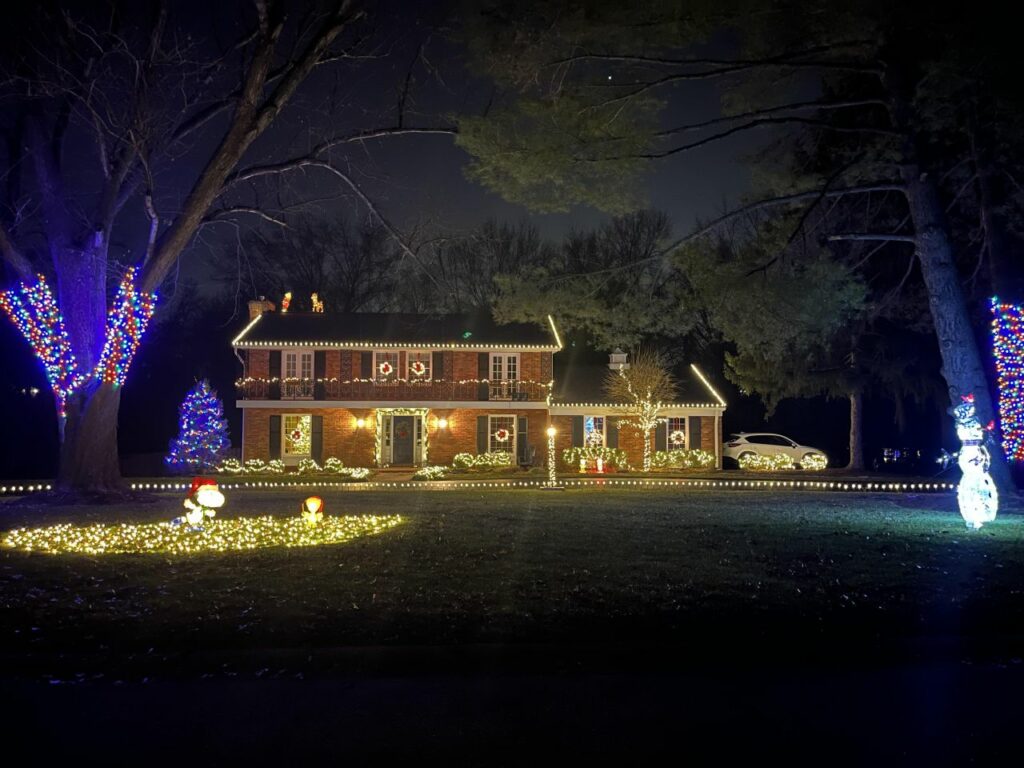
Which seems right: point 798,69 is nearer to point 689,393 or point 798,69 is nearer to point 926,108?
point 926,108

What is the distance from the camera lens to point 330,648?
5996 mm

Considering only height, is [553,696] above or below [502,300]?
below

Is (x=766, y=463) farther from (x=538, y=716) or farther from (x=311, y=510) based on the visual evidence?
(x=538, y=716)

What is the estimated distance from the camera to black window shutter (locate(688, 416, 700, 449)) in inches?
1420

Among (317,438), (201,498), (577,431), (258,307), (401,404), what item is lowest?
(201,498)

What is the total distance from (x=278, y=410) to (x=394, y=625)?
29.5 m

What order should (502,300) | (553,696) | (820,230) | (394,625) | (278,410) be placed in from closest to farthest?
(553,696)
(394,625)
(502,300)
(820,230)
(278,410)

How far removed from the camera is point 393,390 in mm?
35219

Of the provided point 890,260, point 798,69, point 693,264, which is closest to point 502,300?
point 693,264

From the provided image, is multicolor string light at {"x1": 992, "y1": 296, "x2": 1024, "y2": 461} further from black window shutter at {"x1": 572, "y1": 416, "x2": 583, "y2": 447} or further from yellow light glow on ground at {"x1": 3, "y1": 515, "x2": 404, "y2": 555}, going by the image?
black window shutter at {"x1": 572, "y1": 416, "x2": 583, "y2": 447}

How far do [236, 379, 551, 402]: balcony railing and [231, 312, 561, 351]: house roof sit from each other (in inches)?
63.0

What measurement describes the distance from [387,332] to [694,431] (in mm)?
14164

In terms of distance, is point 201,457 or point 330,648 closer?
point 330,648

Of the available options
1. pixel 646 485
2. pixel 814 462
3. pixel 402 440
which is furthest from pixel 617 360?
pixel 646 485
